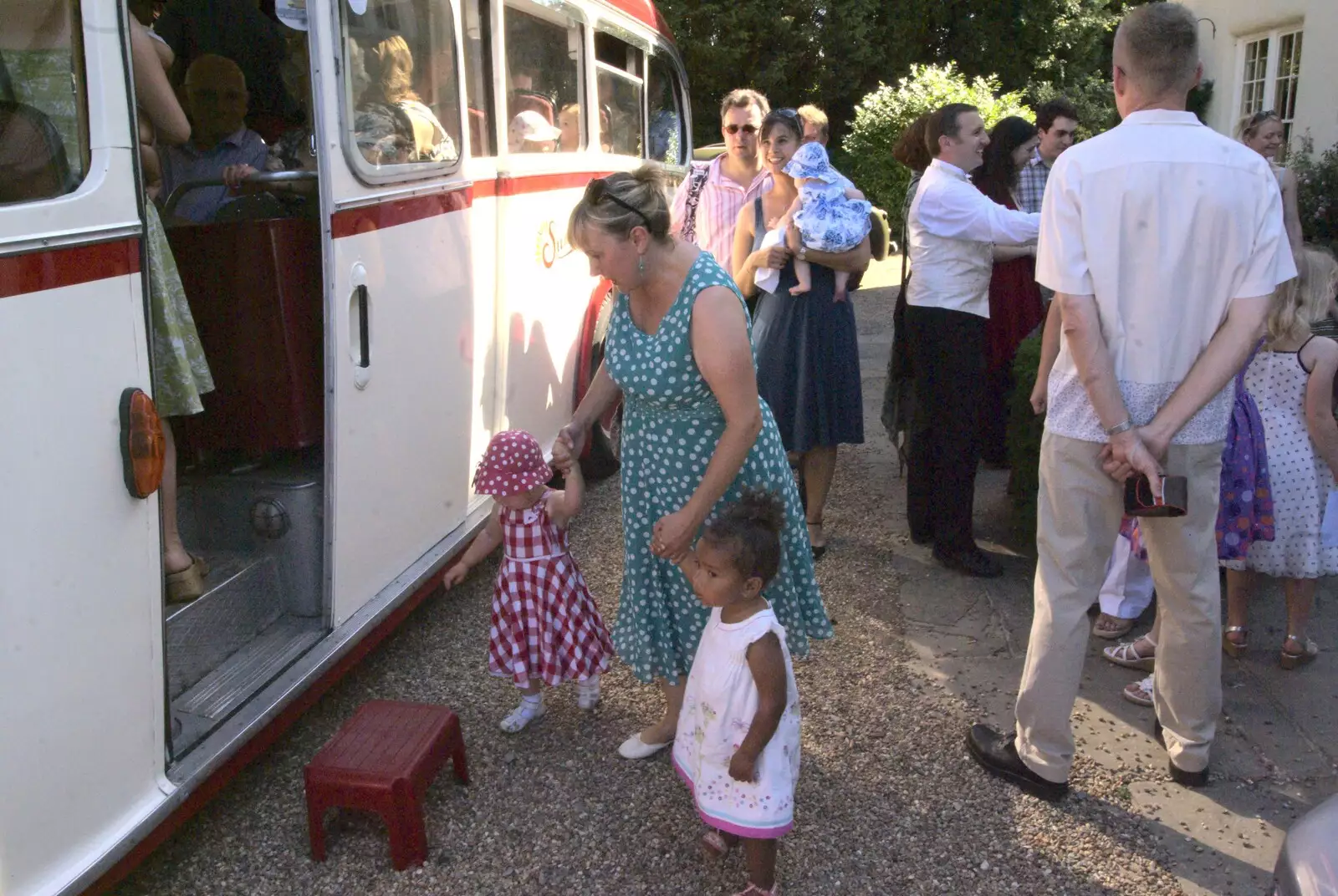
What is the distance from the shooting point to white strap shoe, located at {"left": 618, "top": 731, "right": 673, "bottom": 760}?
3455 millimetres

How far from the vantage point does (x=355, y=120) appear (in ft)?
11.0

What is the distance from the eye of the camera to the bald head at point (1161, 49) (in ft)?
8.96

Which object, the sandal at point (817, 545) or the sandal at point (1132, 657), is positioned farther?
the sandal at point (817, 545)

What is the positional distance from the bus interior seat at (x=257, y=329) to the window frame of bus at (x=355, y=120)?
32cm

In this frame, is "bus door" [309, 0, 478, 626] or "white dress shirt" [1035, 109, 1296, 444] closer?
"white dress shirt" [1035, 109, 1296, 444]

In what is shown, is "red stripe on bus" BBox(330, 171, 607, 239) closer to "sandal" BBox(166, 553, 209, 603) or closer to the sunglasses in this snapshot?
the sunglasses

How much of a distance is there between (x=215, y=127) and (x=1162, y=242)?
2985 mm

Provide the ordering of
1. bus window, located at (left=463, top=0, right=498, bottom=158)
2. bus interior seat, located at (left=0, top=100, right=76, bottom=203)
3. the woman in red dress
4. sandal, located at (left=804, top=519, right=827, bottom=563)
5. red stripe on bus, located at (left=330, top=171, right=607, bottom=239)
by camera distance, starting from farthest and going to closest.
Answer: the woman in red dress
sandal, located at (left=804, top=519, right=827, bottom=563)
bus window, located at (left=463, top=0, right=498, bottom=158)
red stripe on bus, located at (left=330, top=171, right=607, bottom=239)
bus interior seat, located at (left=0, top=100, right=76, bottom=203)

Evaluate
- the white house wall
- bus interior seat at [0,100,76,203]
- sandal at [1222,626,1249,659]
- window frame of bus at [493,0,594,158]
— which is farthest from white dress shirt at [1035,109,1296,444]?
the white house wall

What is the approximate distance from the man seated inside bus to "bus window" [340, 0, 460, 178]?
57 cm

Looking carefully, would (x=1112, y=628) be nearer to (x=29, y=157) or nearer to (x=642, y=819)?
(x=642, y=819)

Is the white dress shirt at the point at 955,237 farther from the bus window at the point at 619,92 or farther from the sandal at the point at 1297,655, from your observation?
the bus window at the point at 619,92

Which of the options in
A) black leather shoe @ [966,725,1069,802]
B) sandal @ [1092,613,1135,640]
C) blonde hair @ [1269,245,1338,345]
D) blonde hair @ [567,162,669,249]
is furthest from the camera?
sandal @ [1092,613,1135,640]

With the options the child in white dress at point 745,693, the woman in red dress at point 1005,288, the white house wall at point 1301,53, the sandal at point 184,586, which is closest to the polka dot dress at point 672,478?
the child in white dress at point 745,693
